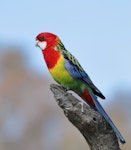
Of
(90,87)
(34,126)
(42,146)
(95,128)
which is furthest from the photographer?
(34,126)

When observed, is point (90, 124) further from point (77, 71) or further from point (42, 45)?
point (42, 45)

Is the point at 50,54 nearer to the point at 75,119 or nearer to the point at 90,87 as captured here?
the point at 90,87

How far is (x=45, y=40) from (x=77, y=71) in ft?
1.71

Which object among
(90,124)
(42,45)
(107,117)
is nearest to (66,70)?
(42,45)

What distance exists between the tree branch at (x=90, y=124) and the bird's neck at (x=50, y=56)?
0.66m

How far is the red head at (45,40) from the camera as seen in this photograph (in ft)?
22.4

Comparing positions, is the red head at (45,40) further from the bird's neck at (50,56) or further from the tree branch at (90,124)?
the tree branch at (90,124)

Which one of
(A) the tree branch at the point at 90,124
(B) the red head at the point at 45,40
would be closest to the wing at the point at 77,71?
(B) the red head at the point at 45,40

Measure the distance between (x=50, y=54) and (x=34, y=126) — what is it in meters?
17.0

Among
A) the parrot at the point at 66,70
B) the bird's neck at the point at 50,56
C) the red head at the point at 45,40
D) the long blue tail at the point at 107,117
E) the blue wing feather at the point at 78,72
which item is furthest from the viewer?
the red head at the point at 45,40

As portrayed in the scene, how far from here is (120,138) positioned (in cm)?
606

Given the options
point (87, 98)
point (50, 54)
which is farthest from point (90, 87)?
point (50, 54)

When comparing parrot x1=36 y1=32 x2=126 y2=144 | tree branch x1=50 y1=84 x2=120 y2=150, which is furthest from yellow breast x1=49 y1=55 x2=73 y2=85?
tree branch x1=50 y1=84 x2=120 y2=150

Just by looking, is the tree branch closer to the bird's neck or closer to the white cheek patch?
the bird's neck
